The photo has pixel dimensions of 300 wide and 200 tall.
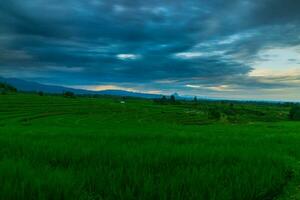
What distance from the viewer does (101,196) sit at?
4367 mm

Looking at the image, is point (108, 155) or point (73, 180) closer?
point (73, 180)

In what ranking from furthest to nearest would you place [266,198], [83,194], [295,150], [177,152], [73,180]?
[295,150], [177,152], [266,198], [73,180], [83,194]

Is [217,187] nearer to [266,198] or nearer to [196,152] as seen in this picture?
[266,198]

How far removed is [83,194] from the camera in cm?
A: 419

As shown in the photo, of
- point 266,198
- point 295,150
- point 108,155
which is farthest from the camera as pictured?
point 295,150

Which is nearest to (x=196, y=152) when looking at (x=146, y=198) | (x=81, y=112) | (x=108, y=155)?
(x=108, y=155)

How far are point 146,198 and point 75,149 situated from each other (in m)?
3.67

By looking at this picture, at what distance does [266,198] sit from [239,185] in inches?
25.1

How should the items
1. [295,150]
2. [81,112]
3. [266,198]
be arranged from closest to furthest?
[266,198] < [295,150] < [81,112]

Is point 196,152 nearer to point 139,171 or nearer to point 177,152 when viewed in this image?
point 177,152

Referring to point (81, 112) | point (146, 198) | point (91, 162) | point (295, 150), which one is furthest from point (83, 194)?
point (81, 112)

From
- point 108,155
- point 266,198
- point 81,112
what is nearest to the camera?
point 266,198

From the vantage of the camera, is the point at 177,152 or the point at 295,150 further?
the point at 295,150

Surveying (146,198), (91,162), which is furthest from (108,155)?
(146,198)
